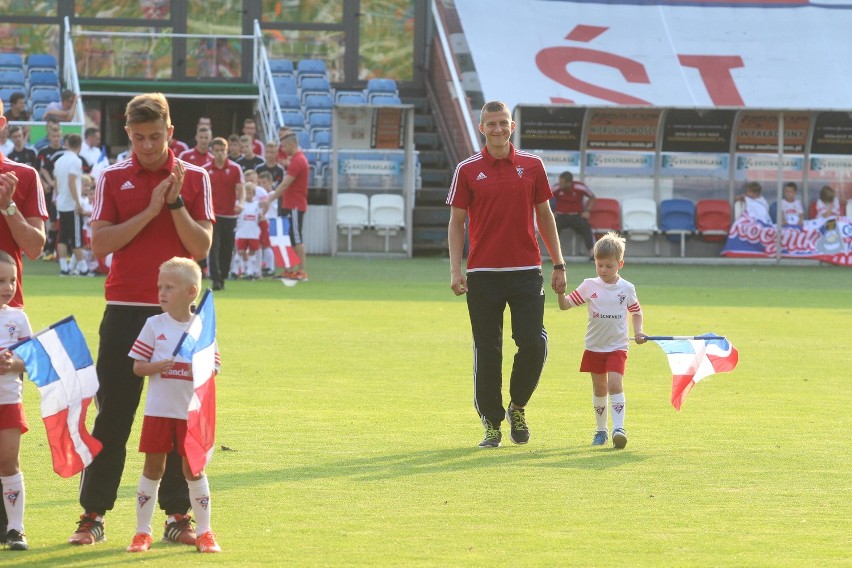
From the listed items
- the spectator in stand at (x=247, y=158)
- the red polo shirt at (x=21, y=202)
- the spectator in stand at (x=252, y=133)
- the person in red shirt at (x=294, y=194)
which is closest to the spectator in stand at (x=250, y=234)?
the person in red shirt at (x=294, y=194)

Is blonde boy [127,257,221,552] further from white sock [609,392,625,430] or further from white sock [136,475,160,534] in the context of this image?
white sock [609,392,625,430]

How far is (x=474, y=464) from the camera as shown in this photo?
8492mm

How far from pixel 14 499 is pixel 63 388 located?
0.56 meters

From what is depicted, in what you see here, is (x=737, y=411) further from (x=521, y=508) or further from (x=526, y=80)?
(x=526, y=80)

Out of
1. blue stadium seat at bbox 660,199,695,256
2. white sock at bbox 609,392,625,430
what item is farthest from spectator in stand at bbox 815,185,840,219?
white sock at bbox 609,392,625,430

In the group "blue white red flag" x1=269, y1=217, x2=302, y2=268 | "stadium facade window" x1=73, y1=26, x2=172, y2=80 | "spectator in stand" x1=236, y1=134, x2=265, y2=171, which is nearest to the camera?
"blue white red flag" x1=269, y1=217, x2=302, y2=268

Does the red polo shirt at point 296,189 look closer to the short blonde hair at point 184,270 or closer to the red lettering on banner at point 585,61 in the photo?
the red lettering on banner at point 585,61

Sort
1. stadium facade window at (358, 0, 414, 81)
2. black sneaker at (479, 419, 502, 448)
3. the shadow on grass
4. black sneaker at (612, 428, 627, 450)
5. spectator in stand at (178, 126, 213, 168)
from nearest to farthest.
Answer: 1. the shadow on grass
2. black sneaker at (612, 428, 627, 450)
3. black sneaker at (479, 419, 502, 448)
4. spectator in stand at (178, 126, 213, 168)
5. stadium facade window at (358, 0, 414, 81)

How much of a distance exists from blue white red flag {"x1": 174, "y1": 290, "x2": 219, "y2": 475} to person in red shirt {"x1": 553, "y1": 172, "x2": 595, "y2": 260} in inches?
856

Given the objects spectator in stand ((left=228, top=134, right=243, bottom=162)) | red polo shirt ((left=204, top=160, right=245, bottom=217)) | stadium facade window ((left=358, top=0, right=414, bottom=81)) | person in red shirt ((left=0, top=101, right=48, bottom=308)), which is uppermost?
stadium facade window ((left=358, top=0, right=414, bottom=81))

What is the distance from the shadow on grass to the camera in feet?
26.4

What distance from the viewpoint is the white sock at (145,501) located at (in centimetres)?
619

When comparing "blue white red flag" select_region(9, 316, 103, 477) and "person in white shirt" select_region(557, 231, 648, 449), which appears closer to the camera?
"blue white red flag" select_region(9, 316, 103, 477)

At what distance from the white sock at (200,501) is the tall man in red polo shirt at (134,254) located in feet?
0.66
